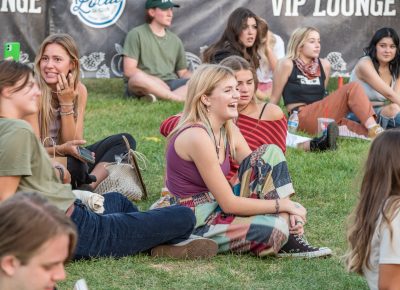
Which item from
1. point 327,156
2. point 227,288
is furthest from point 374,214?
point 327,156

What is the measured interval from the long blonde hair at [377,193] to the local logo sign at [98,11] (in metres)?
7.58

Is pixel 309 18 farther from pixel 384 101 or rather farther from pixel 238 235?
pixel 238 235

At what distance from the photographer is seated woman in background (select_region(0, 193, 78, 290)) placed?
2795 millimetres

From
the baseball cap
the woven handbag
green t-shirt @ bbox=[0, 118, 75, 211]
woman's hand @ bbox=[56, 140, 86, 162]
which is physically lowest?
the woven handbag

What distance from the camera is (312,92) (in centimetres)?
978

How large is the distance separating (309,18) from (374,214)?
803 centimetres

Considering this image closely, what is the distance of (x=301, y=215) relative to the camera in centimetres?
552

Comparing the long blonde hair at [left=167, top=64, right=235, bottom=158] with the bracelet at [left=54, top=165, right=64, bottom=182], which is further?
the bracelet at [left=54, top=165, right=64, bottom=182]

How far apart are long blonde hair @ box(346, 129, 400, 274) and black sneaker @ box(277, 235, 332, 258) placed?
1342 mm

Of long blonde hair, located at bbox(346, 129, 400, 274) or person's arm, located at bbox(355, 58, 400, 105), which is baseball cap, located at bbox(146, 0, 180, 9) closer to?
person's arm, located at bbox(355, 58, 400, 105)

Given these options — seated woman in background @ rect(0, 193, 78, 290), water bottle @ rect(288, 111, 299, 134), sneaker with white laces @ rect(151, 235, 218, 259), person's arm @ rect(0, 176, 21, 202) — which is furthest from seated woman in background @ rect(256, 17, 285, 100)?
seated woman in background @ rect(0, 193, 78, 290)

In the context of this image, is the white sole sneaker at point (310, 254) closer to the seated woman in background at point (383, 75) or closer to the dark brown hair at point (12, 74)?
the dark brown hair at point (12, 74)

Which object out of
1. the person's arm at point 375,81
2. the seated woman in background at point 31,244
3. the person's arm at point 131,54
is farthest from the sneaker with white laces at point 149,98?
the seated woman in background at point 31,244

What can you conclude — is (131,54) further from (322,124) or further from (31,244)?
(31,244)
